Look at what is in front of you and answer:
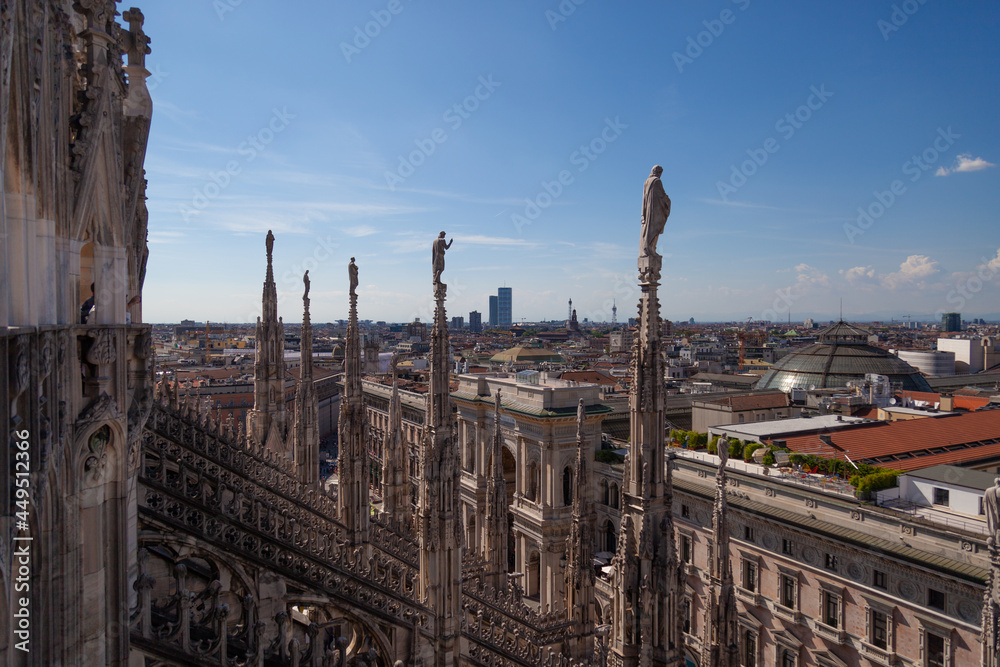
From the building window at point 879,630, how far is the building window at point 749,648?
551 centimetres

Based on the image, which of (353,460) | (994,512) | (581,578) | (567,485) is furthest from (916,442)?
(353,460)

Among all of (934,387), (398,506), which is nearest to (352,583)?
(398,506)

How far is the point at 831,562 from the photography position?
77.6ft

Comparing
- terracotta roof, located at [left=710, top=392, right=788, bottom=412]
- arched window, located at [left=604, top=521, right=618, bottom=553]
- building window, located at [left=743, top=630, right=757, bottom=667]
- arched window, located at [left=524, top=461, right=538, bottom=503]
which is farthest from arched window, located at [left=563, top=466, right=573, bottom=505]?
terracotta roof, located at [left=710, top=392, right=788, bottom=412]

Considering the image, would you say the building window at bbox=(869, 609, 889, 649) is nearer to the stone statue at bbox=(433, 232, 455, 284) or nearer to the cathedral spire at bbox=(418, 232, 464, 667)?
the cathedral spire at bbox=(418, 232, 464, 667)

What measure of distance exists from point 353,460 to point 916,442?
105 ft

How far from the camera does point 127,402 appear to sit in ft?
17.7

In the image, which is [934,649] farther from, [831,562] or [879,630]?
[831,562]

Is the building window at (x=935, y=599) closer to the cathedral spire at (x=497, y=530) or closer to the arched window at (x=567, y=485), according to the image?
the cathedral spire at (x=497, y=530)

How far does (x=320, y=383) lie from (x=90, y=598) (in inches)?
3097

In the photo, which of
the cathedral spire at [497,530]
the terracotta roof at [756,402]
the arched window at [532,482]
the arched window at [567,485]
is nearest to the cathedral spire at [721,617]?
the cathedral spire at [497,530]

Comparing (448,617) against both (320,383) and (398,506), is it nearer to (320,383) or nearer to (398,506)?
(398,506)

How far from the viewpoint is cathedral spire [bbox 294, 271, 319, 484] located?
918 inches

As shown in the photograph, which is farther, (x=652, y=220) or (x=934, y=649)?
(x=934, y=649)
